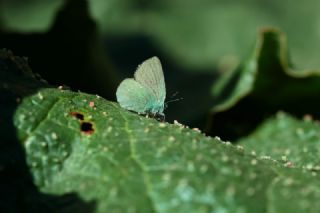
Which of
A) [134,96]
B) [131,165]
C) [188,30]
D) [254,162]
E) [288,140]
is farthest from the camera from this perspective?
[188,30]

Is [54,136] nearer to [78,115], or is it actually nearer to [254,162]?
[78,115]

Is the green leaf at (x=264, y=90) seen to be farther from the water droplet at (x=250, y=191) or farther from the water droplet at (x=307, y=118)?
the water droplet at (x=250, y=191)

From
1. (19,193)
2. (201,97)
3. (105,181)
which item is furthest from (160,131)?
(201,97)

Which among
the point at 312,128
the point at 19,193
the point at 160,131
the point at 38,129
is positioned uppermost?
the point at 312,128

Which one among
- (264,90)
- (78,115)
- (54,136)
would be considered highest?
(264,90)

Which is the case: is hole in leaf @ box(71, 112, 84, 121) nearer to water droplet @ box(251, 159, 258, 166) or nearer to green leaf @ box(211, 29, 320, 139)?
water droplet @ box(251, 159, 258, 166)

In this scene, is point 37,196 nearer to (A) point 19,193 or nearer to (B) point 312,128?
(A) point 19,193

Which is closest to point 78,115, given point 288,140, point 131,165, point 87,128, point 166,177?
point 87,128
